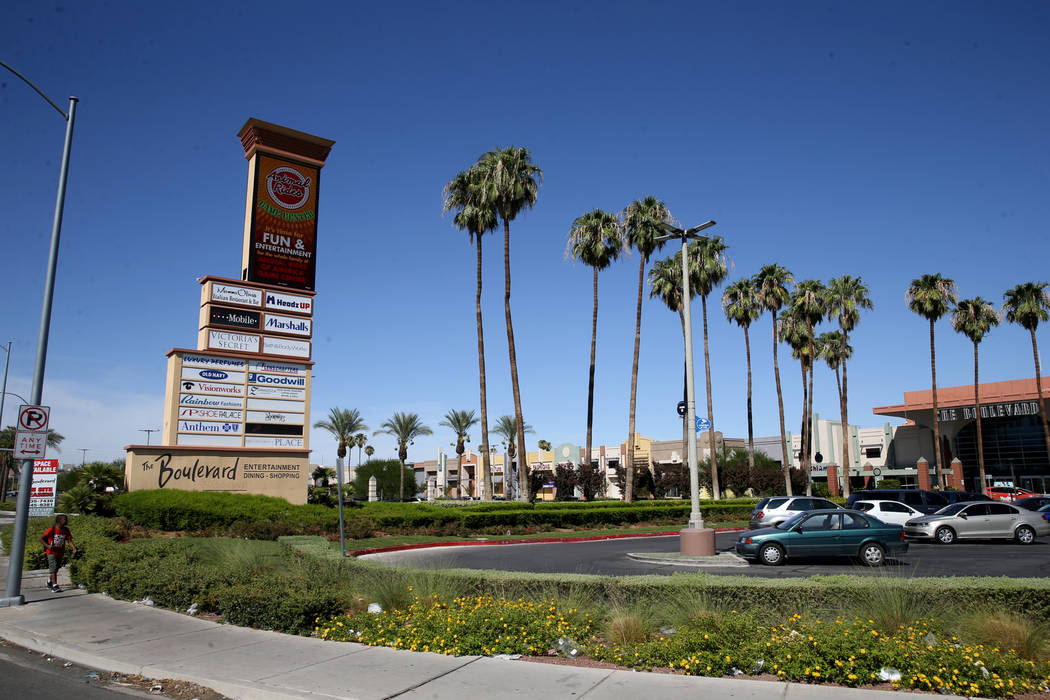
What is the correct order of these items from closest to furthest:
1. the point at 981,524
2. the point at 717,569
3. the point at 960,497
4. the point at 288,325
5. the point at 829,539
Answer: the point at 717,569 < the point at 829,539 < the point at 981,524 < the point at 960,497 < the point at 288,325

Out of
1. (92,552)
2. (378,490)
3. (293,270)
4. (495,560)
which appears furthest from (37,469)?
(378,490)

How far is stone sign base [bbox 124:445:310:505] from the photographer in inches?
1038

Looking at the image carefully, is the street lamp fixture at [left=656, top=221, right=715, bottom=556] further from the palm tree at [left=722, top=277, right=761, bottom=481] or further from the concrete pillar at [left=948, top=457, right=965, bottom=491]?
the concrete pillar at [left=948, top=457, right=965, bottom=491]

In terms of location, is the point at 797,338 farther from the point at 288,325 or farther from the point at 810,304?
the point at 288,325

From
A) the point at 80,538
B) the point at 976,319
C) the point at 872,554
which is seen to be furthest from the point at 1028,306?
the point at 80,538

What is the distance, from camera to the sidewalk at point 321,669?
6734 mm

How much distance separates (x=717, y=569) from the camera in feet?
56.4

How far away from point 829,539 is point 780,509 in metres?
6.02

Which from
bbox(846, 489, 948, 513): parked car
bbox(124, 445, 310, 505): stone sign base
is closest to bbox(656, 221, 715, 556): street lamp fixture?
bbox(846, 489, 948, 513): parked car

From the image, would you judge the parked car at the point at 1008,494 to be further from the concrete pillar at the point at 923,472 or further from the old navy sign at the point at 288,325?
the old navy sign at the point at 288,325

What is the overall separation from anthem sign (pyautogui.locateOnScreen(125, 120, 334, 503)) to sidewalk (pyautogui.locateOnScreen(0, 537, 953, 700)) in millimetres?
17667

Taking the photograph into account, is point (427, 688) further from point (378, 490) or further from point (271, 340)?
point (378, 490)

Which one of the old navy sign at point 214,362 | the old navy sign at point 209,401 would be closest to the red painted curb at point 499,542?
the old navy sign at point 209,401

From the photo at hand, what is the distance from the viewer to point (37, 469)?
1830cm
